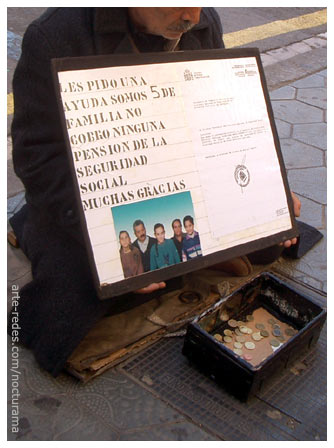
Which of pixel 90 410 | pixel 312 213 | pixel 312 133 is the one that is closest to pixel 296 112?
pixel 312 133

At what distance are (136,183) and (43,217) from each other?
0.50 metres

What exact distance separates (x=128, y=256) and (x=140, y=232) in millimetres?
93

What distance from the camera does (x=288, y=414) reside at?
1.98 meters

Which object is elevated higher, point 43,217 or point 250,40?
point 250,40

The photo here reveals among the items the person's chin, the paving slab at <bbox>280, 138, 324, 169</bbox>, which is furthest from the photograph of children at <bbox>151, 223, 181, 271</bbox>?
the paving slab at <bbox>280, 138, 324, 169</bbox>

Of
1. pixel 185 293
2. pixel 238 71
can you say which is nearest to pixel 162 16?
pixel 238 71

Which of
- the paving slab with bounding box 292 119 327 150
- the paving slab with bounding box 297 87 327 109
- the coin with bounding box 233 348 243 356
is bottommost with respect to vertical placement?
the coin with bounding box 233 348 243 356

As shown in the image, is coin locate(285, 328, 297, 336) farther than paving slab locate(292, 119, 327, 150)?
No

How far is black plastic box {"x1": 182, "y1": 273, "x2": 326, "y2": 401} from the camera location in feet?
6.40

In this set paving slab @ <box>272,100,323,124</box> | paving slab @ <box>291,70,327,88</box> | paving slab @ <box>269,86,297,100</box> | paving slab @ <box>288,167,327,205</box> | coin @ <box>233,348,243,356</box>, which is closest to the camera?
coin @ <box>233,348,243,356</box>

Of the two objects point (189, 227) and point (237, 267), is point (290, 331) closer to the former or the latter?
point (237, 267)

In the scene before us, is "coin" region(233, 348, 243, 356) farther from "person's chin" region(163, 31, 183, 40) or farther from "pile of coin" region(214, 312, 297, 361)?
"person's chin" region(163, 31, 183, 40)

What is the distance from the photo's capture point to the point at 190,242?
2064 mm

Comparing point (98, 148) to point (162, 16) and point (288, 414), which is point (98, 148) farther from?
point (288, 414)
